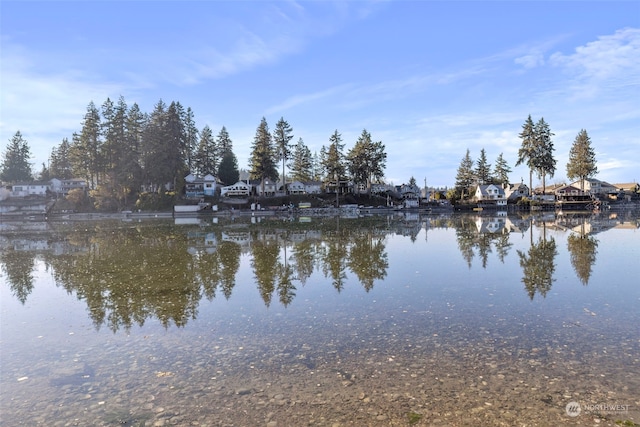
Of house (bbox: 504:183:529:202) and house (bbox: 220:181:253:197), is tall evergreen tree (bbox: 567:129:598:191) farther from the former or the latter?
house (bbox: 220:181:253:197)

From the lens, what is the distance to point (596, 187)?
106875 mm

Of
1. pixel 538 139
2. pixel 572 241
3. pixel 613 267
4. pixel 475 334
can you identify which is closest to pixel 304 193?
pixel 538 139

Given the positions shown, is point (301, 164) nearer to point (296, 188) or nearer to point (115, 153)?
point (296, 188)

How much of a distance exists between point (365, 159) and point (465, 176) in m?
A: 30.5

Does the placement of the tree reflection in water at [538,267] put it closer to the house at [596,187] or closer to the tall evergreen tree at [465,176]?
the tall evergreen tree at [465,176]

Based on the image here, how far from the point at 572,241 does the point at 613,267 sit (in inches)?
414

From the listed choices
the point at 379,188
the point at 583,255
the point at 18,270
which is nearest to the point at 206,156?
the point at 379,188

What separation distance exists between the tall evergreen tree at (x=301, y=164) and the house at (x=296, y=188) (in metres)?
5.88

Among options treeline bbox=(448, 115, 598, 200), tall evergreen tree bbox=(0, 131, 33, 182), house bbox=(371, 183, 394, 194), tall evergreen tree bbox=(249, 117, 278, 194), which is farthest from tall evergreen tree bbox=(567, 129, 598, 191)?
tall evergreen tree bbox=(0, 131, 33, 182)

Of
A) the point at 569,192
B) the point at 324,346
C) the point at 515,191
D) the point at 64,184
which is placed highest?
the point at 64,184

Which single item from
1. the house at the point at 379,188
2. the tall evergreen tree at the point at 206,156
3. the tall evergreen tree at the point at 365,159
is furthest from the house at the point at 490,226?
the tall evergreen tree at the point at 206,156

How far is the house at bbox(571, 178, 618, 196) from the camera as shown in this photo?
104m

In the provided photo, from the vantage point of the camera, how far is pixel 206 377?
6520 mm

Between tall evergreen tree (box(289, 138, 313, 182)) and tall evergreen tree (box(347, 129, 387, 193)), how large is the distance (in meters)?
14.3
